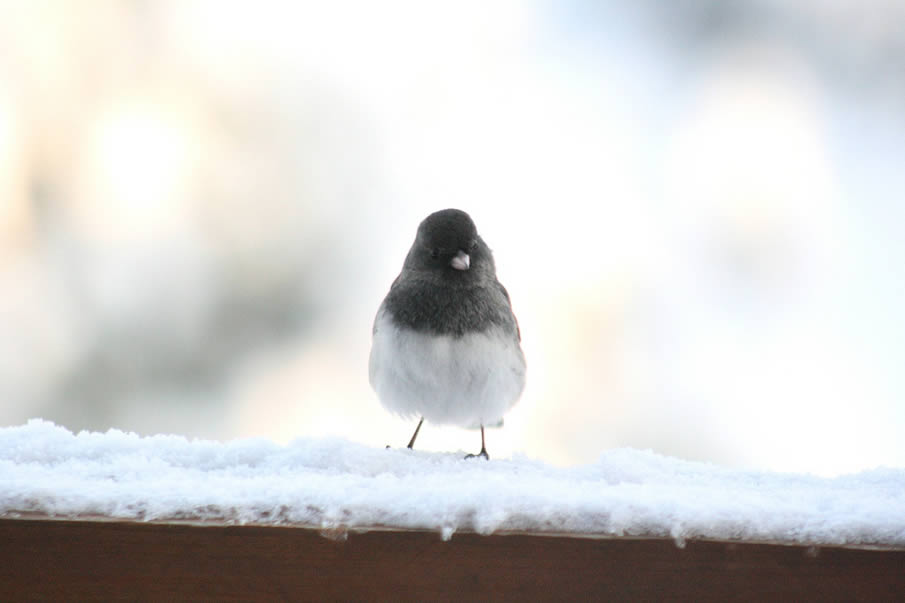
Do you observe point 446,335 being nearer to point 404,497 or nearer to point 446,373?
point 446,373

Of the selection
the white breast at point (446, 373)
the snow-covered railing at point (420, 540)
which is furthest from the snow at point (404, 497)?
the white breast at point (446, 373)

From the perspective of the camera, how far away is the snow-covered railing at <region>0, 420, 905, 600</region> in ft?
2.76

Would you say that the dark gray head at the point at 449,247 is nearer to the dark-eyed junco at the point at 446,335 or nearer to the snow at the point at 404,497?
the dark-eyed junco at the point at 446,335

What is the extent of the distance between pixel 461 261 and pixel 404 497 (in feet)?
3.20

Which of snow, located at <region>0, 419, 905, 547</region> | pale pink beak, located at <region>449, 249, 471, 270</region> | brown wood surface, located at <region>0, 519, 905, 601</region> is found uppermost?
pale pink beak, located at <region>449, 249, 471, 270</region>

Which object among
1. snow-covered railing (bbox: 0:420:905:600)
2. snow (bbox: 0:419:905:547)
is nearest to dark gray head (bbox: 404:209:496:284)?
snow (bbox: 0:419:905:547)

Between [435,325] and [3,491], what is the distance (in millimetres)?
1065

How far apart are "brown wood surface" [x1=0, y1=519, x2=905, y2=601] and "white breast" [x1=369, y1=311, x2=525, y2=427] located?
0.97 meters

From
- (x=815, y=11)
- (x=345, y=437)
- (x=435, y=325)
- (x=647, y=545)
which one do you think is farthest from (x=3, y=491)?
(x=815, y=11)

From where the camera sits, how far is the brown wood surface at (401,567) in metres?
0.84

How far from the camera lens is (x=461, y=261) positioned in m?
1.83

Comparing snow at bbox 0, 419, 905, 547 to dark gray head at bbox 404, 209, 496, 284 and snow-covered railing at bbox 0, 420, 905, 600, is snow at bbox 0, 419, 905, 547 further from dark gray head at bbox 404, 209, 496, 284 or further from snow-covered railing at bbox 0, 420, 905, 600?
dark gray head at bbox 404, 209, 496, 284

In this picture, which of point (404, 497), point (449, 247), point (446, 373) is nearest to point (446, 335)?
point (446, 373)

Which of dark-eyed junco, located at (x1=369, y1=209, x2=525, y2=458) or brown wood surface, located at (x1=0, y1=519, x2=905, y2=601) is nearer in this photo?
brown wood surface, located at (x1=0, y1=519, x2=905, y2=601)
